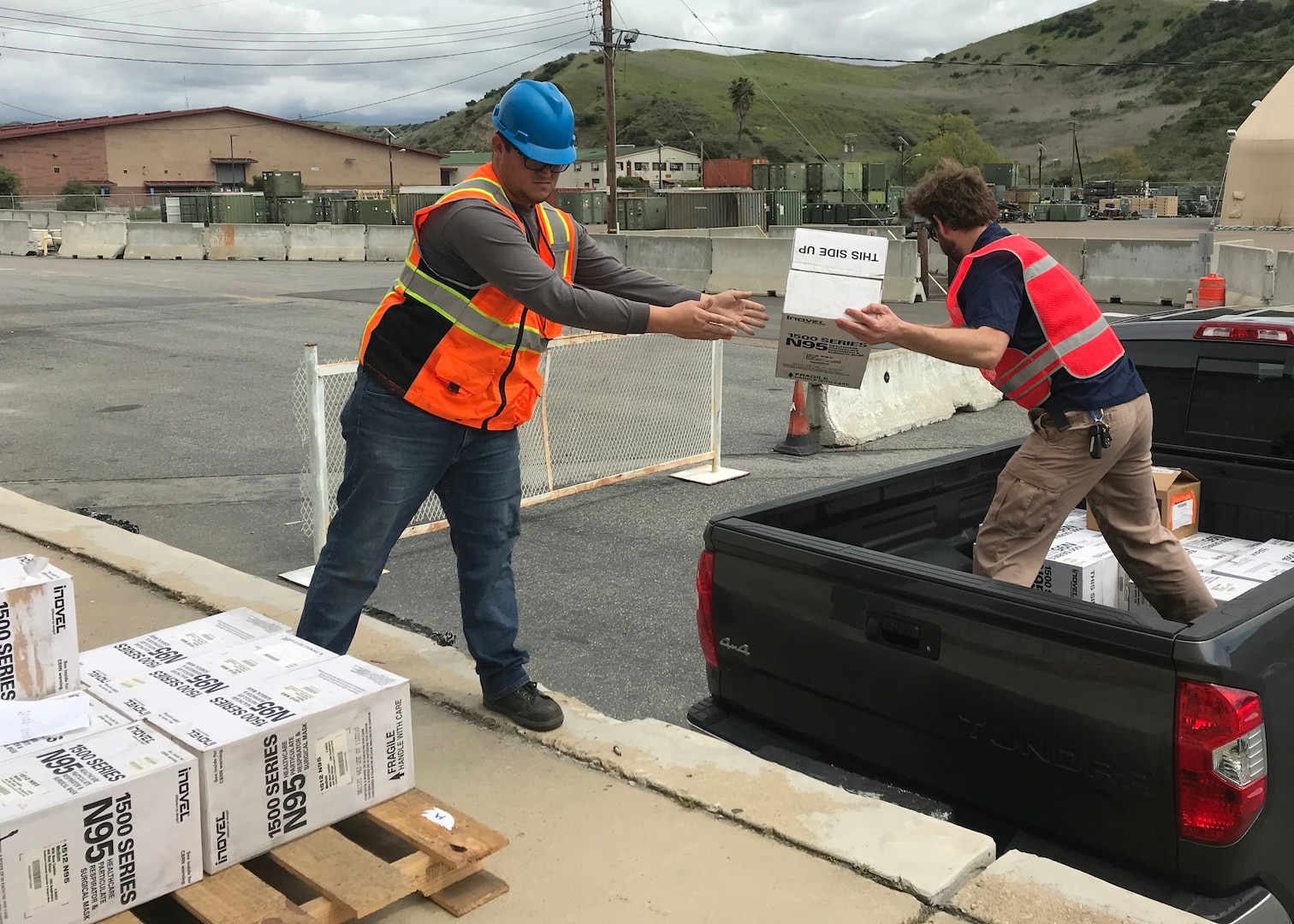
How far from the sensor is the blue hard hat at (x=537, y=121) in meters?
3.47

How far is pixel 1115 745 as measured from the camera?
259 centimetres

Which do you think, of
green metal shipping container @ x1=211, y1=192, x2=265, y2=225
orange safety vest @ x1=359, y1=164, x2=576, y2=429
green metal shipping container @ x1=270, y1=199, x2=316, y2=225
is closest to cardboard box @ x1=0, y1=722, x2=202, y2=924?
orange safety vest @ x1=359, y1=164, x2=576, y2=429

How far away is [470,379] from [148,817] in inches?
61.3

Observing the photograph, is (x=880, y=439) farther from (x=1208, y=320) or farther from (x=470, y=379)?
(x=470, y=379)

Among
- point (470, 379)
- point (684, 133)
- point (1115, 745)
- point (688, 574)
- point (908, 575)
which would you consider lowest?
point (688, 574)

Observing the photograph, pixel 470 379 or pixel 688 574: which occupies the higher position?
pixel 470 379

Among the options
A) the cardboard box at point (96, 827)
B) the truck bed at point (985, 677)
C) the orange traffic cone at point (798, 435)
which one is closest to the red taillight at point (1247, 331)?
the truck bed at point (985, 677)

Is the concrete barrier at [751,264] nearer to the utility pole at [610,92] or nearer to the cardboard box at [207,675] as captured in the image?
the utility pole at [610,92]

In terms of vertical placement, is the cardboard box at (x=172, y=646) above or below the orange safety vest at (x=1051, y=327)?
below

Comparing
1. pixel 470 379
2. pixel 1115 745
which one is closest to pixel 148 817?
pixel 470 379

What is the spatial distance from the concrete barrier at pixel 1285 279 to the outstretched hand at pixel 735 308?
17.2m

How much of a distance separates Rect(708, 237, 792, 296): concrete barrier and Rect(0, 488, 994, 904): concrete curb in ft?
57.2

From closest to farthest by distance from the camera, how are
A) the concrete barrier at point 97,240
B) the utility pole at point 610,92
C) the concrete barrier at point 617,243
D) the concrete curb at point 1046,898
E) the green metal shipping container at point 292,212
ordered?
1. the concrete curb at point 1046,898
2. the concrete barrier at point 617,243
3. the concrete barrier at point 97,240
4. the utility pole at point 610,92
5. the green metal shipping container at point 292,212

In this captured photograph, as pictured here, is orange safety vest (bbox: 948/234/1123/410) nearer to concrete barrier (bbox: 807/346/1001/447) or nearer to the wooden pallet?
the wooden pallet
